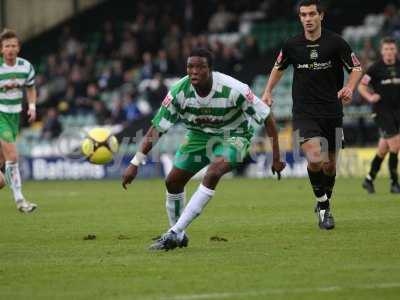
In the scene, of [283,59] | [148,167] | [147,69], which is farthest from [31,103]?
[147,69]

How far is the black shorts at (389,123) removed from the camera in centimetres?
1817

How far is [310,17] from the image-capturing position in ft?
39.8

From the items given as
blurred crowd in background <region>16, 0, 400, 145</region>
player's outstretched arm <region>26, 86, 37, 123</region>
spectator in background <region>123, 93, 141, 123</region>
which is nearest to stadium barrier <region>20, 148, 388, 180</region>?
blurred crowd in background <region>16, 0, 400, 145</region>

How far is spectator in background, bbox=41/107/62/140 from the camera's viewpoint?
102 ft

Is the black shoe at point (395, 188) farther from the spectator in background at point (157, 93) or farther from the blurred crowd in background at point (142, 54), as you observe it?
the spectator in background at point (157, 93)

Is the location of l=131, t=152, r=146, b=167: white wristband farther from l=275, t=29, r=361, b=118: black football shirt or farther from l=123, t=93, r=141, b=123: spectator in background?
l=123, t=93, r=141, b=123: spectator in background

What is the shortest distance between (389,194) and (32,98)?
6.37m

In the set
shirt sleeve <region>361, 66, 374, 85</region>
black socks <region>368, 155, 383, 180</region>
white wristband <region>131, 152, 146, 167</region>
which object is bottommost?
black socks <region>368, 155, 383, 180</region>

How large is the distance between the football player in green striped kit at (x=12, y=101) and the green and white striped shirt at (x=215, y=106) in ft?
20.3

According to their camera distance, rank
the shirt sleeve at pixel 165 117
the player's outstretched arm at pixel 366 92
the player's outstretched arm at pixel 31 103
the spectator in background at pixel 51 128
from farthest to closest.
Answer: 1. the spectator in background at pixel 51 128
2. the player's outstretched arm at pixel 366 92
3. the player's outstretched arm at pixel 31 103
4. the shirt sleeve at pixel 165 117

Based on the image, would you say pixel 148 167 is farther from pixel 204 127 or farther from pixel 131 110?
pixel 204 127

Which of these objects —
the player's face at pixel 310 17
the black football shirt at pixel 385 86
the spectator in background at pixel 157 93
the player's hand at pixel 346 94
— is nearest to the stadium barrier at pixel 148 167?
the spectator in background at pixel 157 93

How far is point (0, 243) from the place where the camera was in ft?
37.9

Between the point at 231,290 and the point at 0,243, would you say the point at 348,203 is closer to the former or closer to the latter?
the point at 0,243
